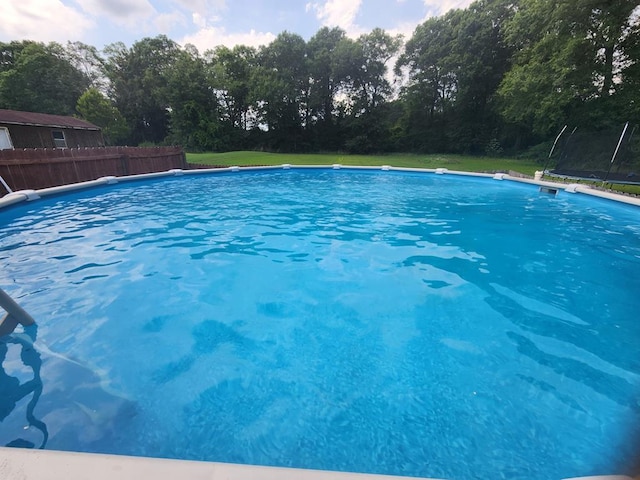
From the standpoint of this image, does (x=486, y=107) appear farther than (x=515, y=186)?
Yes

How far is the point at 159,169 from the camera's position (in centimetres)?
1238

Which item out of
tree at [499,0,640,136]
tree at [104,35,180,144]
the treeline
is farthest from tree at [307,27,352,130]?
tree at [104,35,180,144]

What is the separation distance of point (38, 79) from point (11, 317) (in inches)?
1541

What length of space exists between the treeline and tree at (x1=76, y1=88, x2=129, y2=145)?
0.29 feet

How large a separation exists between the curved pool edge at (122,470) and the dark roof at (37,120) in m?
22.7

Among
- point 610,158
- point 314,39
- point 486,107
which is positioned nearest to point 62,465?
point 610,158

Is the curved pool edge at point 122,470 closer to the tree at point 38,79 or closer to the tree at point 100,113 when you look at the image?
the tree at point 100,113

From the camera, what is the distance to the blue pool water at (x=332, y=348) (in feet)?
5.35

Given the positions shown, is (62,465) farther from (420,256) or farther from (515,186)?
(515,186)

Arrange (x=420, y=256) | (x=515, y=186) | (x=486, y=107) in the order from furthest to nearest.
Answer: (x=486, y=107) < (x=515, y=186) < (x=420, y=256)

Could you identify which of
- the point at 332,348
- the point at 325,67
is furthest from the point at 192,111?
the point at 332,348

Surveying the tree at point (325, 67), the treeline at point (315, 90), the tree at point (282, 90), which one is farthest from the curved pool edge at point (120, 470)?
the tree at point (325, 67)

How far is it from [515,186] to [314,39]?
23587 mm

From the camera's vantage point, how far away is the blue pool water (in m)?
1.63
